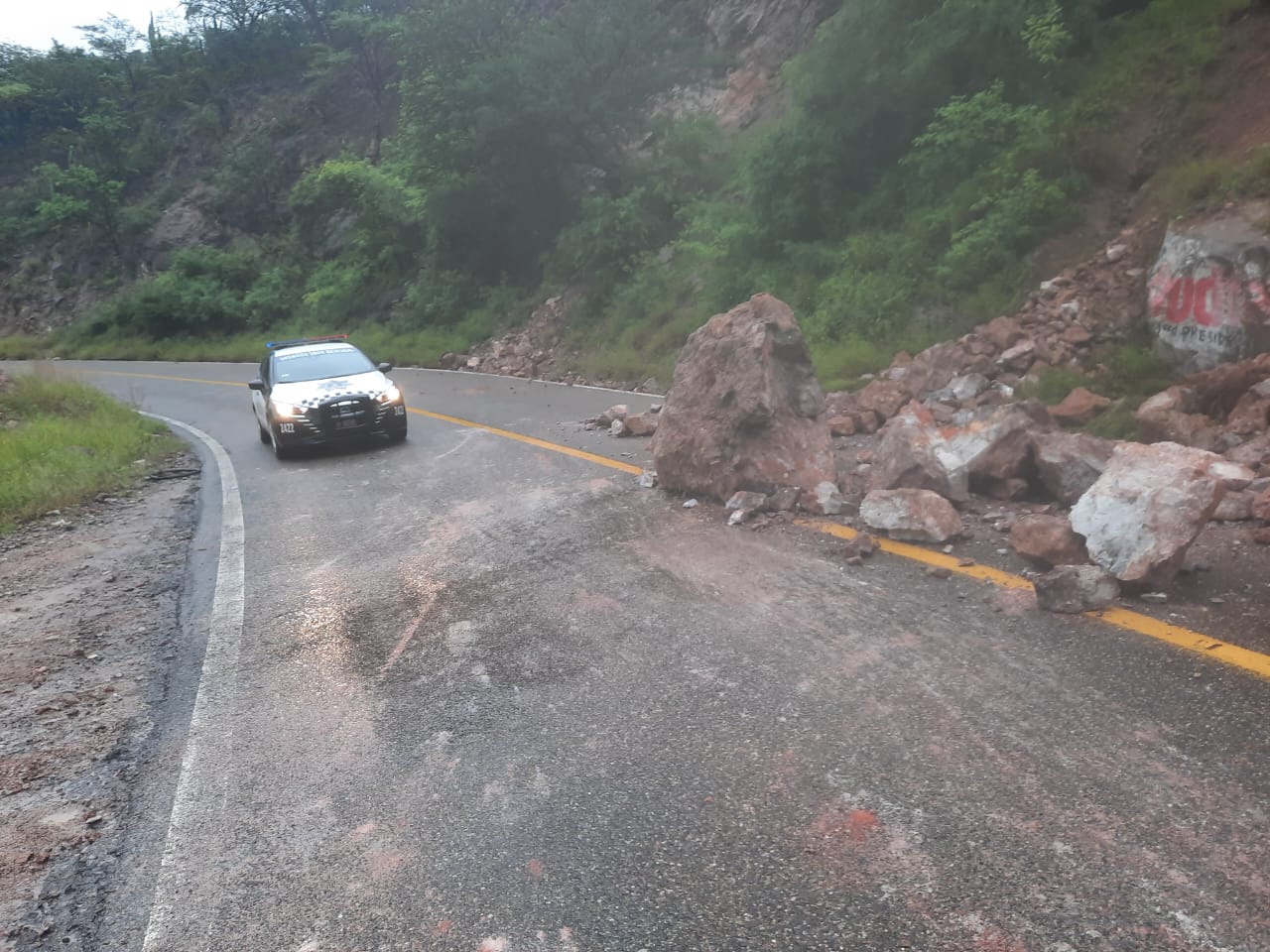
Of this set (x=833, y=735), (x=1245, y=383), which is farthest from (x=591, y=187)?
(x=833, y=735)

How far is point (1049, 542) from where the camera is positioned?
529cm

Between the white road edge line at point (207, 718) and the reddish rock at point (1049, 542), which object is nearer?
the white road edge line at point (207, 718)

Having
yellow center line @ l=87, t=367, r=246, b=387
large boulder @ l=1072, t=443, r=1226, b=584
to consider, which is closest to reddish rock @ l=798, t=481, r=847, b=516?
large boulder @ l=1072, t=443, r=1226, b=584

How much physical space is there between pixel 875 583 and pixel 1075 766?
215 centimetres

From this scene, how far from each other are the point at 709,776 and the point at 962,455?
4188 mm

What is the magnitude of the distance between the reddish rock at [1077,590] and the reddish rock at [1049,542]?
40cm

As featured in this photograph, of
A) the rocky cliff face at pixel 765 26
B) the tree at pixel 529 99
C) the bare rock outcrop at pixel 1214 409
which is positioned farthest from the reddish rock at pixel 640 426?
the rocky cliff face at pixel 765 26

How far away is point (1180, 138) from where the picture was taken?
38.7 feet

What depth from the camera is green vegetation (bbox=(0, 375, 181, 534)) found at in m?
10.6

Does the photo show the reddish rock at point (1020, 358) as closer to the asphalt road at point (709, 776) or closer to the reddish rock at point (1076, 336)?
the reddish rock at point (1076, 336)

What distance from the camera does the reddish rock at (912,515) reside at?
605 cm

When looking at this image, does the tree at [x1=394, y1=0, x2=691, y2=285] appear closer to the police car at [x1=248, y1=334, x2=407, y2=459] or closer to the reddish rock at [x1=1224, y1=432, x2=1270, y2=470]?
A: the police car at [x1=248, y1=334, x2=407, y2=459]

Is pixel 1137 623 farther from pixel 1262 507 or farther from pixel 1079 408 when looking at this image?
pixel 1079 408

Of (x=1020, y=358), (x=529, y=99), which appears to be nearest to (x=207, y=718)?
(x=1020, y=358)
